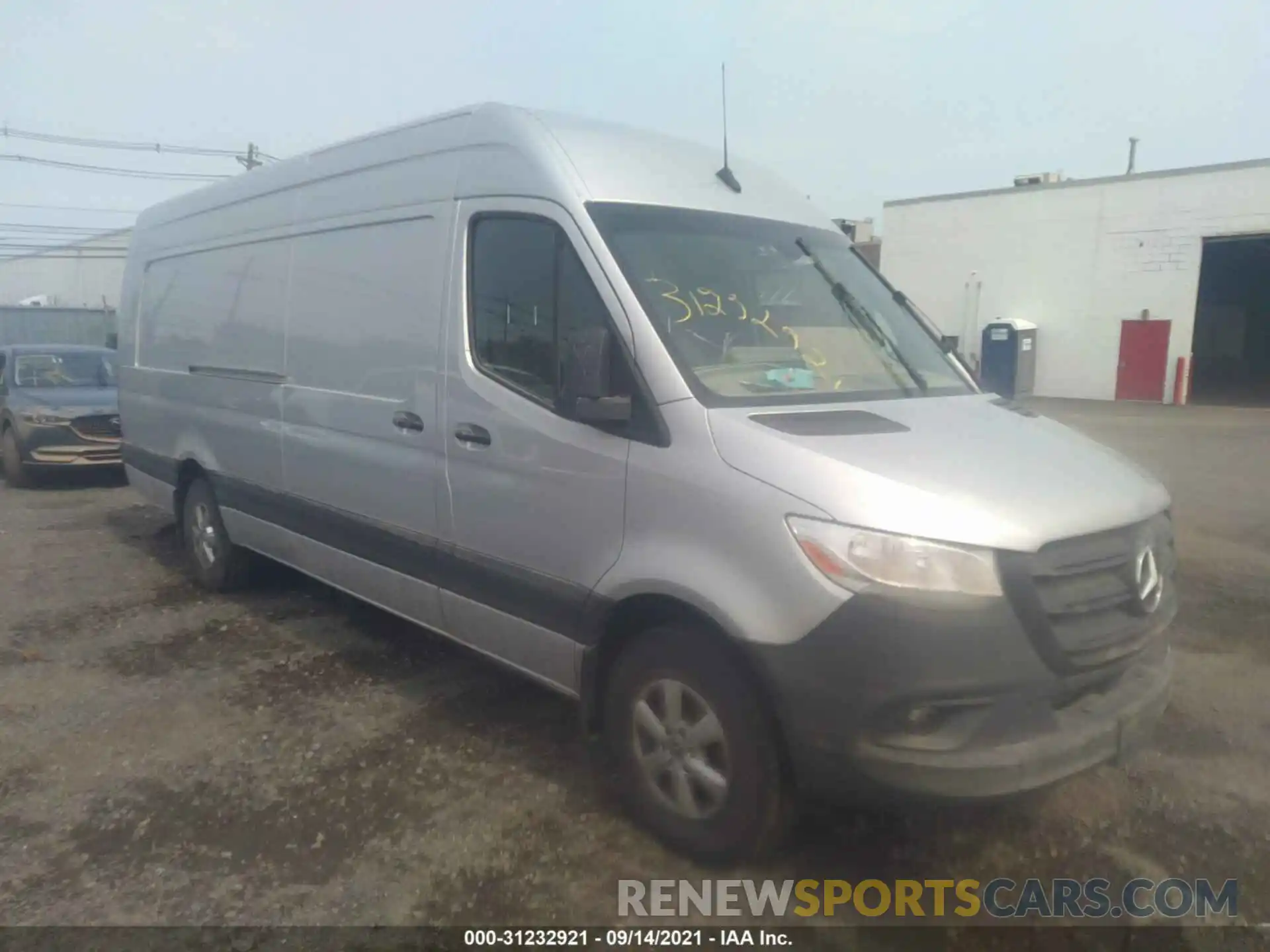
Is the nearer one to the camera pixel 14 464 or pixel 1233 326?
pixel 14 464

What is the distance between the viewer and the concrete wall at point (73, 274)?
50500 millimetres

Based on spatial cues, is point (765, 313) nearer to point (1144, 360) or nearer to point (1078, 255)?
point (1144, 360)

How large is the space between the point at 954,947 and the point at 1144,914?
682mm

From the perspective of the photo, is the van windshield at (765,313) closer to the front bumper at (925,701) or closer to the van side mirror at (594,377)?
the van side mirror at (594,377)

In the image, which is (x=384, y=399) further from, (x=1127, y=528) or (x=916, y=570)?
(x=1127, y=528)

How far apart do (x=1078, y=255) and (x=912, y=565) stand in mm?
25244

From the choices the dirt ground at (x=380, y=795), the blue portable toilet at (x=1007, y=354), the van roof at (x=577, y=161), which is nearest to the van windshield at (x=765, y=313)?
the van roof at (x=577, y=161)

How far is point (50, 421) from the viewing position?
11039 mm

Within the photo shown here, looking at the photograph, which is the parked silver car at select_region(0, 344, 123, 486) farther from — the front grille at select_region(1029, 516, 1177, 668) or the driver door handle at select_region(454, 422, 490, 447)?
the front grille at select_region(1029, 516, 1177, 668)

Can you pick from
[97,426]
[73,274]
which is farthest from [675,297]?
[73,274]

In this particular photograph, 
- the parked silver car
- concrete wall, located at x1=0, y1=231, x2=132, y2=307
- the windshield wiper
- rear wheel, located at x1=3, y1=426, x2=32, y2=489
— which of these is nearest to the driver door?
the windshield wiper

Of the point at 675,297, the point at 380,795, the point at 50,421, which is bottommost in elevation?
the point at 380,795

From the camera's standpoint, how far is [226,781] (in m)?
3.98

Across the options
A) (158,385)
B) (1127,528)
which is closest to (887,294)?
(1127,528)
